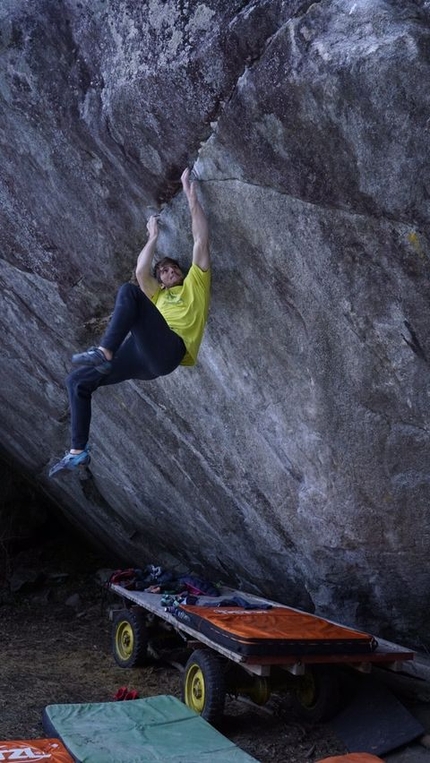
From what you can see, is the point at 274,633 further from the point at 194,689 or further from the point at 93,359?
the point at 93,359

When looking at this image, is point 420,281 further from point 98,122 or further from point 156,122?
point 98,122

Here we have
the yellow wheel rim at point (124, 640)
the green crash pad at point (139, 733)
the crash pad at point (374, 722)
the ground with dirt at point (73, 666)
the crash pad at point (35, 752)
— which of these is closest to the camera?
the crash pad at point (35, 752)

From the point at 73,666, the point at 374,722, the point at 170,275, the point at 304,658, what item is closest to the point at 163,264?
the point at 170,275

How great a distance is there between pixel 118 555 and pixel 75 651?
2879 mm

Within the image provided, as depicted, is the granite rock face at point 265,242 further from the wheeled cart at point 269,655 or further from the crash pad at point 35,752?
the crash pad at point 35,752

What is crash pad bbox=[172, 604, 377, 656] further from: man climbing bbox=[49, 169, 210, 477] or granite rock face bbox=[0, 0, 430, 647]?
man climbing bbox=[49, 169, 210, 477]

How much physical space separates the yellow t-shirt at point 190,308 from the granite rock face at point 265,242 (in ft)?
0.61

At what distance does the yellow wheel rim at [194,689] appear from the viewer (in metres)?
6.55

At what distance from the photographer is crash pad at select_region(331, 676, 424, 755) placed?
597 cm

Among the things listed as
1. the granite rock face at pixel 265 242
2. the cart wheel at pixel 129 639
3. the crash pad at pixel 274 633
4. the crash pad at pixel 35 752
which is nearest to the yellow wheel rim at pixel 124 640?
the cart wheel at pixel 129 639

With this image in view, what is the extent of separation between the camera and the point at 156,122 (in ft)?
18.2

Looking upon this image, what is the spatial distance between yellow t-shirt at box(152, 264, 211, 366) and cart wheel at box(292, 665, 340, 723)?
2650 millimetres

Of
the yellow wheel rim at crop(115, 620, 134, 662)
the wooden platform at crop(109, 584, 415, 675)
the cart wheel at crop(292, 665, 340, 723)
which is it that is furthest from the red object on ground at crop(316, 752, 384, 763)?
the yellow wheel rim at crop(115, 620, 134, 662)

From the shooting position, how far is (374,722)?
621 cm
